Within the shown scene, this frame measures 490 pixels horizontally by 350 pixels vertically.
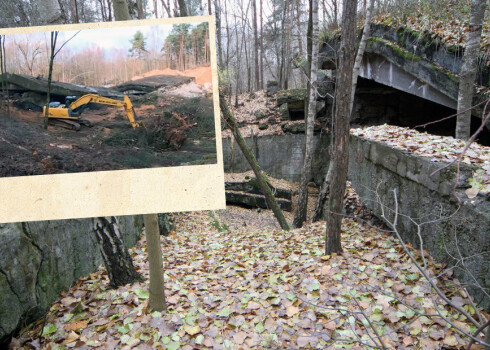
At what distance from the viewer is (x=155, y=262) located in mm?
3488

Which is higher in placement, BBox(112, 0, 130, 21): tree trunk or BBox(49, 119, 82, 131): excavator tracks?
BBox(112, 0, 130, 21): tree trunk

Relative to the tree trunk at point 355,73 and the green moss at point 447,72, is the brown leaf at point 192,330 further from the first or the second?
the green moss at point 447,72

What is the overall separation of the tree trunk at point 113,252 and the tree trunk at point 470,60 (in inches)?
214

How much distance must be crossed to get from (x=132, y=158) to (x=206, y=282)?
8.33ft

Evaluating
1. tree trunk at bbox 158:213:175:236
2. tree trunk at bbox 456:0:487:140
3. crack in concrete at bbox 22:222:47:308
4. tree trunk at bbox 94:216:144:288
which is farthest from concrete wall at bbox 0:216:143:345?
tree trunk at bbox 456:0:487:140

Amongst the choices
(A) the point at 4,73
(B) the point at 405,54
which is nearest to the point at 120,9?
(A) the point at 4,73

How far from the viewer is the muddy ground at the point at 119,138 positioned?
230 cm

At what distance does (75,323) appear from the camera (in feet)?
11.4

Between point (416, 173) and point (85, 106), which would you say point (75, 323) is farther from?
point (416, 173)

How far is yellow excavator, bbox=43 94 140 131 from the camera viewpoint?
8.02ft

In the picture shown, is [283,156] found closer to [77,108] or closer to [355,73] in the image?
[355,73]

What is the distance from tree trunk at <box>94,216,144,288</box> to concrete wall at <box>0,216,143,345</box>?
517 millimetres

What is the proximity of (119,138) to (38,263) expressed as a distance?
213 centimetres

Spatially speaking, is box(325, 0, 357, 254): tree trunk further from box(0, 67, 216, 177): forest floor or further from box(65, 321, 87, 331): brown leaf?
box(65, 321, 87, 331): brown leaf
